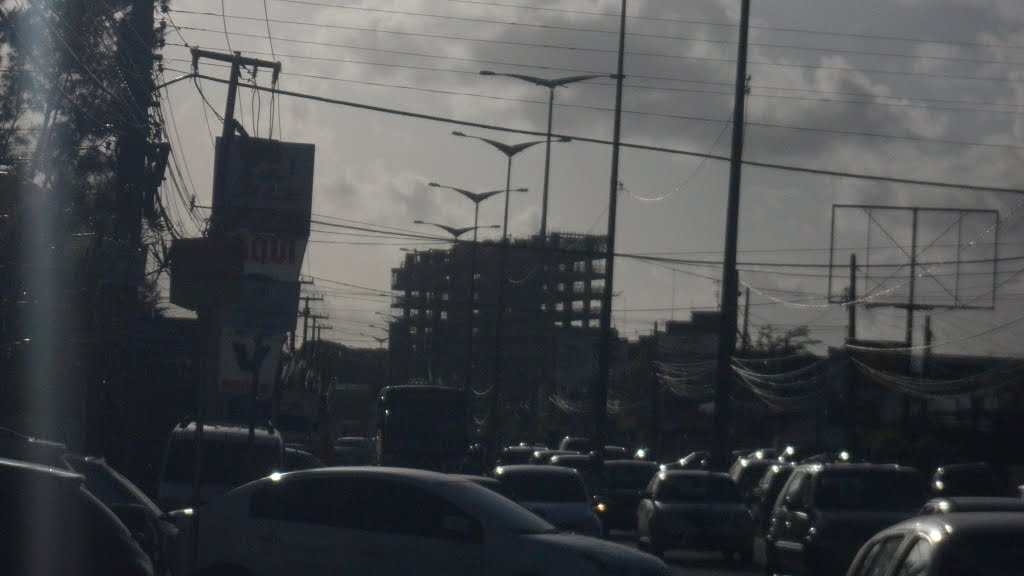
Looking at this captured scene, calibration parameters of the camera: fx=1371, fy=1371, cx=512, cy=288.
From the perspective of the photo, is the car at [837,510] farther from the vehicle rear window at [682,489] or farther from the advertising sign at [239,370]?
the advertising sign at [239,370]

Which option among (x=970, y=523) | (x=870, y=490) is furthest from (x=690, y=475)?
(x=970, y=523)

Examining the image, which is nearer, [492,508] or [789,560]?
[492,508]

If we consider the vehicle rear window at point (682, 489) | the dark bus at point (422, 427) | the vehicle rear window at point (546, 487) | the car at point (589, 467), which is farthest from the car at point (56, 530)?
the dark bus at point (422, 427)

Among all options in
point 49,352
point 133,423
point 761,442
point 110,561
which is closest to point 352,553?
point 110,561

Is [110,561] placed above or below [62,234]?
below

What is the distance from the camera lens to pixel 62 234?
24.4 metres

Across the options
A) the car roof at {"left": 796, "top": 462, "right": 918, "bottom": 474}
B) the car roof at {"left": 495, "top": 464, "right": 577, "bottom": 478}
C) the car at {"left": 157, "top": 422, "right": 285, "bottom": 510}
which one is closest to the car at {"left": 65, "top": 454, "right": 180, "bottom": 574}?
the car at {"left": 157, "top": 422, "right": 285, "bottom": 510}

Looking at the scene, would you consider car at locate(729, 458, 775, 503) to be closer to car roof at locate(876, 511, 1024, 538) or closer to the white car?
the white car

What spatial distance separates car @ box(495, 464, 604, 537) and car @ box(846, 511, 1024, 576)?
42.5 ft

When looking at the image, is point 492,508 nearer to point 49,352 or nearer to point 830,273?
point 49,352

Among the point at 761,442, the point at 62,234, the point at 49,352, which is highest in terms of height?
the point at 62,234

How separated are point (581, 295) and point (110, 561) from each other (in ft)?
450

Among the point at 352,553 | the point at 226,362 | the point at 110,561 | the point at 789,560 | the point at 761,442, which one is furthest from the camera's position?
the point at 761,442

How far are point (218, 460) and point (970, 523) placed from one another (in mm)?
13834
